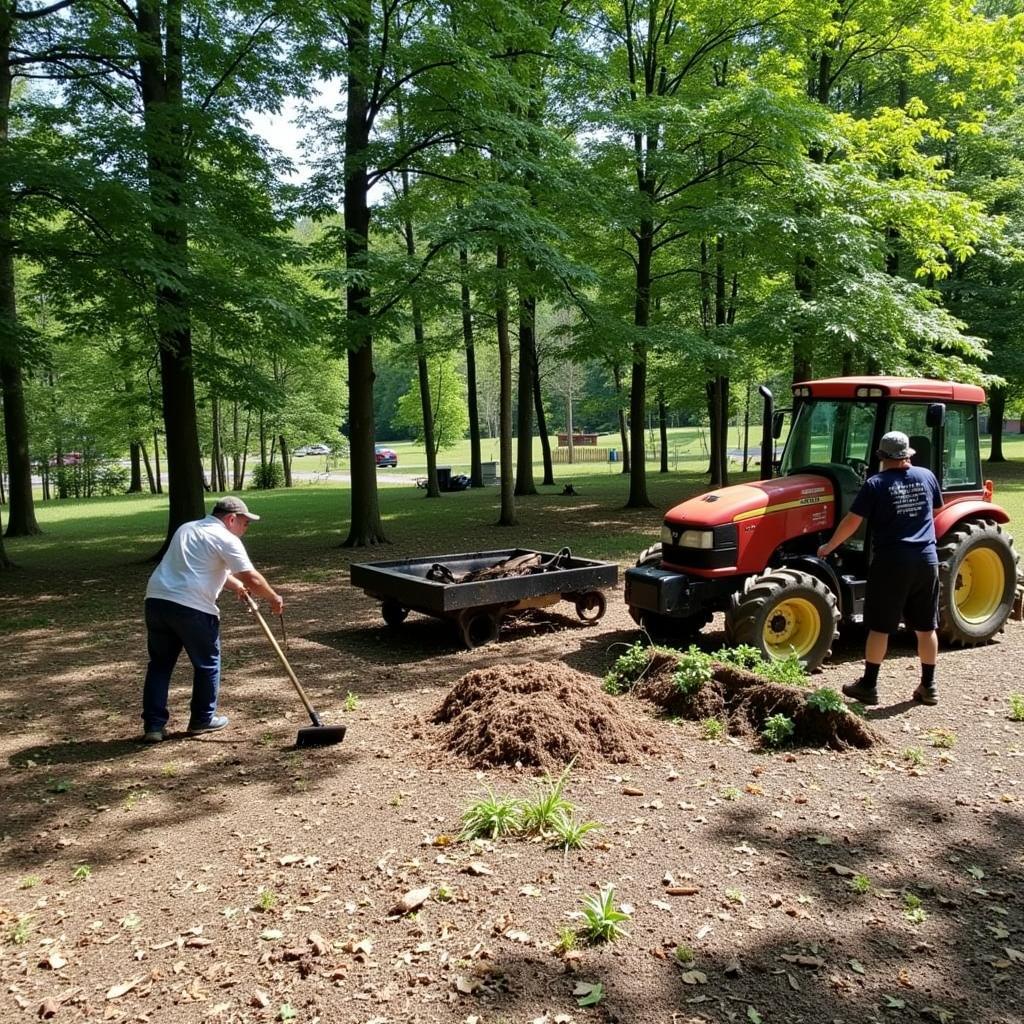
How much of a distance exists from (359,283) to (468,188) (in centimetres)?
404

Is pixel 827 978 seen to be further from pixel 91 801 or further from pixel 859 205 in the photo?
pixel 859 205

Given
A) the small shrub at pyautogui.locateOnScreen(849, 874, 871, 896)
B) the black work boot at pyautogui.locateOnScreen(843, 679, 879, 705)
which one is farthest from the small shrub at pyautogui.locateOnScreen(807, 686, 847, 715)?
the small shrub at pyautogui.locateOnScreen(849, 874, 871, 896)

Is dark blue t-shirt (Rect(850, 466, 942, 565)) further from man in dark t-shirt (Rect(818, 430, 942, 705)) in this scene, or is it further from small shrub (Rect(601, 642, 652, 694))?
small shrub (Rect(601, 642, 652, 694))

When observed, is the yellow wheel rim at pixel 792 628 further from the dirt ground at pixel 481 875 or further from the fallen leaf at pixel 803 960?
the fallen leaf at pixel 803 960

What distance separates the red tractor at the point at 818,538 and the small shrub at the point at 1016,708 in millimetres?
1390

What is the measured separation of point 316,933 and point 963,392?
734 cm

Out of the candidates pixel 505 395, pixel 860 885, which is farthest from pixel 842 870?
pixel 505 395

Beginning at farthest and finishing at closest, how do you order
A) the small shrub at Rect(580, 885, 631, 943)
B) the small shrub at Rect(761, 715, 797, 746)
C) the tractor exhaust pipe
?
1. the tractor exhaust pipe
2. the small shrub at Rect(761, 715, 797, 746)
3. the small shrub at Rect(580, 885, 631, 943)

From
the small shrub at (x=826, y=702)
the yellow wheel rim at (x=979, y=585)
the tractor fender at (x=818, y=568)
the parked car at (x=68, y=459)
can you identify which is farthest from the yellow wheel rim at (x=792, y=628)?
the parked car at (x=68, y=459)

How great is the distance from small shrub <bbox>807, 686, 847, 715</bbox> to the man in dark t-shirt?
36.8 inches

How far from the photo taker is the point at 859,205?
631 inches

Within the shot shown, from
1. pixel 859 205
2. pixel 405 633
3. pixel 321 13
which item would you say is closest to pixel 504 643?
pixel 405 633

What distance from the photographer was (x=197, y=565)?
19.4ft

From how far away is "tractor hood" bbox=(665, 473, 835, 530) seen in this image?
7172mm
